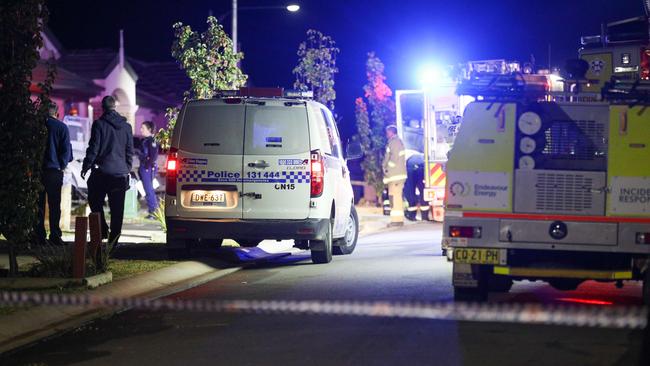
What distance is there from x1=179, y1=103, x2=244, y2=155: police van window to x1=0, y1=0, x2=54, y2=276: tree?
98.7 inches

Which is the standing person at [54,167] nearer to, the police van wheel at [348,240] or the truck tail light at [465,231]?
the police van wheel at [348,240]

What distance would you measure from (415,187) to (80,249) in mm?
13677

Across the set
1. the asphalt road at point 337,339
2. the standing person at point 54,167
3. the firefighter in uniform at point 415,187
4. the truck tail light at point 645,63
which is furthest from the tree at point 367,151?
the asphalt road at point 337,339

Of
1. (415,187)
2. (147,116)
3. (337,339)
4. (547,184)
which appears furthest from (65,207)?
(147,116)

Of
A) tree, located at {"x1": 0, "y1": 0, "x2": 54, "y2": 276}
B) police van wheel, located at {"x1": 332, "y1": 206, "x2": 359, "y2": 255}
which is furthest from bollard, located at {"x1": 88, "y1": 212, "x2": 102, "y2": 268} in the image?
police van wheel, located at {"x1": 332, "y1": 206, "x2": 359, "y2": 255}

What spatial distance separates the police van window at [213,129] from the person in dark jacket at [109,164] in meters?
1.29

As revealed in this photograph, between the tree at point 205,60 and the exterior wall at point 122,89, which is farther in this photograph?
the exterior wall at point 122,89

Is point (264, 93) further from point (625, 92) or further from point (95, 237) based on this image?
point (625, 92)

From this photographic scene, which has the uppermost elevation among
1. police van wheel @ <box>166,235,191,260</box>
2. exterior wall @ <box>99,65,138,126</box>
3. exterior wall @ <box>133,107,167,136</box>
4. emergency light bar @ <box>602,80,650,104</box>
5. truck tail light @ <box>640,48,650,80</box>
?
exterior wall @ <box>99,65,138,126</box>

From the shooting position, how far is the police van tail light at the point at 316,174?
42.4ft

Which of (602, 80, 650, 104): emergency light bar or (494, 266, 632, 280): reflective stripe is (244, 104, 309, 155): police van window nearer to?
(494, 266, 632, 280): reflective stripe

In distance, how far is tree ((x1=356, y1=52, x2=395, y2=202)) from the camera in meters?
31.0

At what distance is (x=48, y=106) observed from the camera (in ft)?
35.8

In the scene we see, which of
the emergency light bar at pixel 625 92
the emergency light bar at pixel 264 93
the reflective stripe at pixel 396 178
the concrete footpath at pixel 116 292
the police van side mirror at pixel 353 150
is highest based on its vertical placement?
the emergency light bar at pixel 264 93
